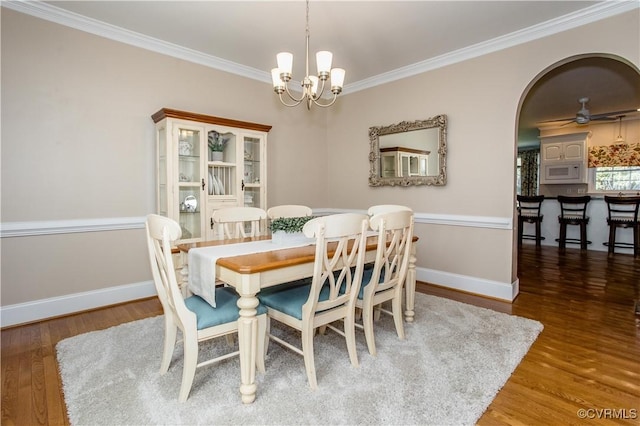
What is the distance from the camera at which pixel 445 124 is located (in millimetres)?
3664

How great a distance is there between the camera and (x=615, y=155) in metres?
6.69

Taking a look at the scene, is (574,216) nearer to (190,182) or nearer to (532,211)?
(532,211)

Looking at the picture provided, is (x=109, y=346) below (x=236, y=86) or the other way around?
below

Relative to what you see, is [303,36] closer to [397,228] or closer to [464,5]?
[464,5]

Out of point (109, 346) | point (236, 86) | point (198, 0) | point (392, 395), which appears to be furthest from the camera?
point (236, 86)

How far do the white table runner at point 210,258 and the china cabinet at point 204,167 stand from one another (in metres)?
1.23

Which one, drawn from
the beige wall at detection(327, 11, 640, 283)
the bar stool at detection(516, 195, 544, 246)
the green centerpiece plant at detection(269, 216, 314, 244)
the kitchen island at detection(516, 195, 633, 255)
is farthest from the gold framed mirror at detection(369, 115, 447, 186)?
the kitchen island at detection(516, 195, 633, 255)

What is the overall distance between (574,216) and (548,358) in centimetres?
514

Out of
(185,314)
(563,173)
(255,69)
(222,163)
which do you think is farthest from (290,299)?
(563,173)

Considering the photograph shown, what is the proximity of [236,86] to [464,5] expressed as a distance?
2523mm

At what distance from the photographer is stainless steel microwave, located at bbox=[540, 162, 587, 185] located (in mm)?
7047

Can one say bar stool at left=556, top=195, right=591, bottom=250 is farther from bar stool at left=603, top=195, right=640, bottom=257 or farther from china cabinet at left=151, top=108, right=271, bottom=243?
china cabinet at left=151, top=108, right=271, bottom=243

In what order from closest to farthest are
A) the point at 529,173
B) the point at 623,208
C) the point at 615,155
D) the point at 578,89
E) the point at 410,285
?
the point at 410,285 → the point at 578,89 → the point at 623,208 → the point at 615,155 → the point at 529,173

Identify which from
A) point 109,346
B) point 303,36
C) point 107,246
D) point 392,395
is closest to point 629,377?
point 392,395
